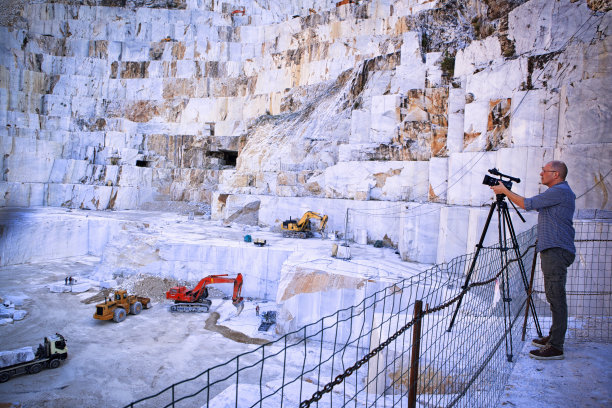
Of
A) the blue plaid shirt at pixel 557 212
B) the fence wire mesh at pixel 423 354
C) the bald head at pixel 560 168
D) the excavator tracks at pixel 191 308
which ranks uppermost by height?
the bald head at pixel 560 168

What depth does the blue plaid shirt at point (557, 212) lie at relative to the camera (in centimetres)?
353

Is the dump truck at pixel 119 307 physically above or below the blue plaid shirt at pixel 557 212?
below

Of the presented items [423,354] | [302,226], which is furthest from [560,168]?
[302,226]

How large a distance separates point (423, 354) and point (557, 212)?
179cm

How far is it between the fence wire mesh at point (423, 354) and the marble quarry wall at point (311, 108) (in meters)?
3.54

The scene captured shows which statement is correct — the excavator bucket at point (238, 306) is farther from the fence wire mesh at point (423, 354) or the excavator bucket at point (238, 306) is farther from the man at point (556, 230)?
the man at point (556, 230)

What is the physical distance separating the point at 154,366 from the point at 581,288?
28.3ft

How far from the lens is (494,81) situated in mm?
11453

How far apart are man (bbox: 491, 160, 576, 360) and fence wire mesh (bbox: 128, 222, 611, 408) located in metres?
0.39

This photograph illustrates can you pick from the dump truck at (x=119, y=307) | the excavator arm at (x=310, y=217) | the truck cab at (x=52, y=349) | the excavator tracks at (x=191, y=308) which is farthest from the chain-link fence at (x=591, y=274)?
the dump truck at (x=119, y=307)

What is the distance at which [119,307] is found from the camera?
1130 centimetres

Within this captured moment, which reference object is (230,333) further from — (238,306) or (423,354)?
(423,354)

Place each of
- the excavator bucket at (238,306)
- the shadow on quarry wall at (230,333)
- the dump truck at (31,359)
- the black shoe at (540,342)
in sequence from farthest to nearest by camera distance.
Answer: the excavator bucket at (238,306)
the shadow on quarry wall at (230,333)
the dump truck at (31,359)
the black shoe at (540,342)

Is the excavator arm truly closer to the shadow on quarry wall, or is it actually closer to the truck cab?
the shadow on quarry wall
